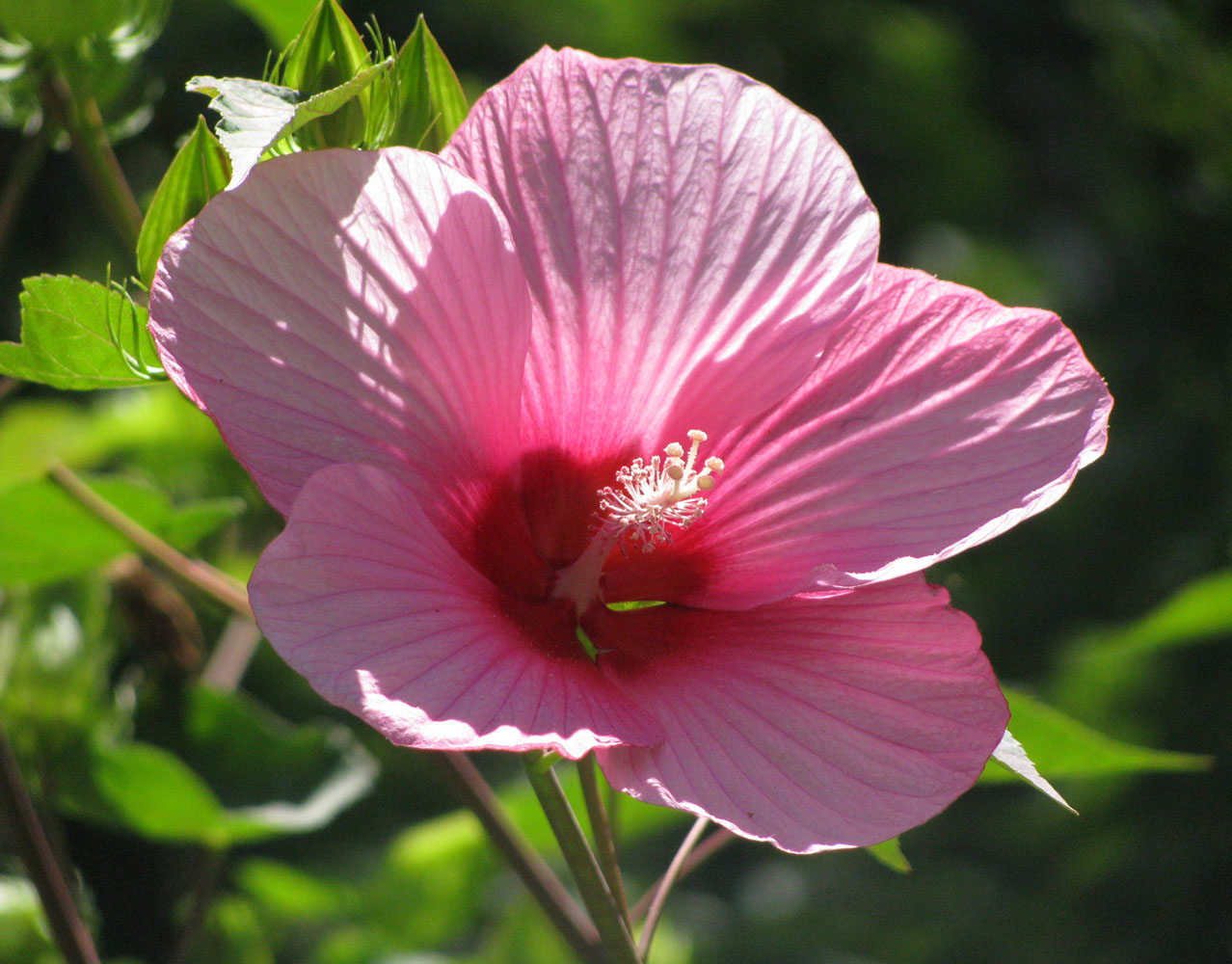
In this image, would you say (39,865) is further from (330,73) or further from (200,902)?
(330,73)

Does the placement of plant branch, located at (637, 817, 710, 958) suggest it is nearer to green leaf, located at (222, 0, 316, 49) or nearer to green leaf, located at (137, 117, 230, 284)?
green leaf, located at (137, 117, 230, 284)

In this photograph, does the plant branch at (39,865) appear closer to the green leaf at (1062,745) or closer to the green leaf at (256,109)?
the green leaf at (256,109)

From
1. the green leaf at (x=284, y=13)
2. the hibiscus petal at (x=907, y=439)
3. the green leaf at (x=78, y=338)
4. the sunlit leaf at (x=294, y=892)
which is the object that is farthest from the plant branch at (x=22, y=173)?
the sunlit leaf at (x=294, y=892)

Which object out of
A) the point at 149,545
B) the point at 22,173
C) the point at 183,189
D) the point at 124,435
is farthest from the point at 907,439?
the point at 124,435

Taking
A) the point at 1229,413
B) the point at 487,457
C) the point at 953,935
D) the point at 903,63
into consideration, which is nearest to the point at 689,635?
the point at 487,457

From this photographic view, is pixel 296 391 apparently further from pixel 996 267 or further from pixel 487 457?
pixel 996 267

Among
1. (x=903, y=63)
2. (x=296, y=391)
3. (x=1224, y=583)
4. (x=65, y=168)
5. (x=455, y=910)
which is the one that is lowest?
(x=455, y=910)
